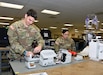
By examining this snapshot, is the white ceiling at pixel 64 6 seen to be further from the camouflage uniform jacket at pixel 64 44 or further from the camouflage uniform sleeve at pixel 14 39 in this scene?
the camouflage uniform sleeve at pixel 14 39

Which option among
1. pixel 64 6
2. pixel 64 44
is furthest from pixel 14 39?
pixel 64 6

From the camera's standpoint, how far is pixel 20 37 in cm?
189

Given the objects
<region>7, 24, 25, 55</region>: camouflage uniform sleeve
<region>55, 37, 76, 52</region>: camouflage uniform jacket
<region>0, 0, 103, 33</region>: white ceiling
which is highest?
<region>0, 0, 103, 33</region>: white ceiling

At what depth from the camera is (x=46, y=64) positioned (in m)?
1.53

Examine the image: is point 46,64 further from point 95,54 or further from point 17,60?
point 95,54

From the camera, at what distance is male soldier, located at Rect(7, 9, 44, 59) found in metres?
1.79

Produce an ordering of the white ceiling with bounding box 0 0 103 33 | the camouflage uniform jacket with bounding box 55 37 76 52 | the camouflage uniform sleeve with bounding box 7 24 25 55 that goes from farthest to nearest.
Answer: the white ceiling with bounding box 0 0 103 33 → the camouflage uniform jacket with bounding box 55 37 76 52 → the camouflage uniform sleeve with bounding box 7 24 25 55

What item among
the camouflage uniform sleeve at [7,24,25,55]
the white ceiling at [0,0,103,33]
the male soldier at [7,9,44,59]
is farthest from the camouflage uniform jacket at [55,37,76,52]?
the camouflage uniform sleeve at [7,24,25,55]

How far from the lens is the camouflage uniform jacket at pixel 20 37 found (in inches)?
70.9

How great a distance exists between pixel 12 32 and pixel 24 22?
0.24 meters

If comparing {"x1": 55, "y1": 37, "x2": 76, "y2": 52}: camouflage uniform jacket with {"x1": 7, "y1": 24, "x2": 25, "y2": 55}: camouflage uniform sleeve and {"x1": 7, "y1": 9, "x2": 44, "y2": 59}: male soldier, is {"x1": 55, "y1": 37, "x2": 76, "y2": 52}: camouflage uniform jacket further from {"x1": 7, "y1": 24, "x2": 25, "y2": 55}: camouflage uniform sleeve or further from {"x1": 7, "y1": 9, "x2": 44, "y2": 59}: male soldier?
{"x1": 7, "y1": 24, "x2": 25, "y2": 55}: camouflage uniform sleeve

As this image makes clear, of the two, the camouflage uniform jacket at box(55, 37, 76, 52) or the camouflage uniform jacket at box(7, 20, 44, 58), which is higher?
the camouflage uniform jacket at box(7, 20, 44, 58)

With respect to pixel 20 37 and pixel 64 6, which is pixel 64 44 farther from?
pixel 64 6

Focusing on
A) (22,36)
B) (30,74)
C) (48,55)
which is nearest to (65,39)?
(22,36)
